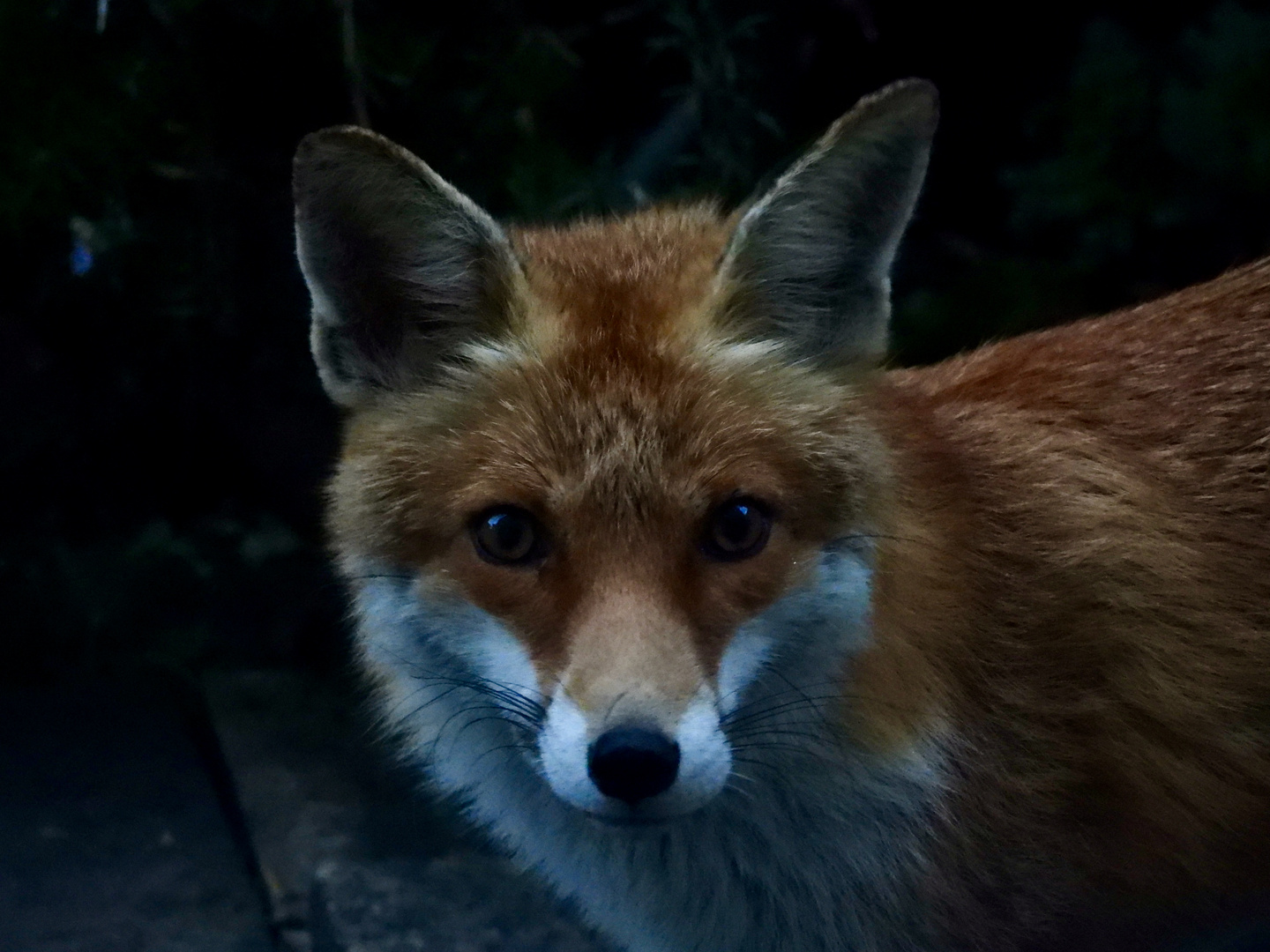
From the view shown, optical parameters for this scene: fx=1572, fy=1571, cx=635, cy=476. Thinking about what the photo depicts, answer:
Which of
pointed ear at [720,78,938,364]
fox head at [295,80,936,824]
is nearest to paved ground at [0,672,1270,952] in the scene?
fox head at [295,80,936,824]

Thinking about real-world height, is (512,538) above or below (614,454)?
below

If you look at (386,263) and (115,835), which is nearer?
(386,263)

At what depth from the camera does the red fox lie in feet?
7.93

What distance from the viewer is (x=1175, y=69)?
15.2 feet

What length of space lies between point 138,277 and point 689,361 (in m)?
2.34

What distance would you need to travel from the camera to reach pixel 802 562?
245 centimetres

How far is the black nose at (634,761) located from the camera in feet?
7.00

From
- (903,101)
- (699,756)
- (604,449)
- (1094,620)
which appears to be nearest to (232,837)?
(604,449)

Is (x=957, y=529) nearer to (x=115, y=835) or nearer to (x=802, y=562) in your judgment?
(x=802, y=562)

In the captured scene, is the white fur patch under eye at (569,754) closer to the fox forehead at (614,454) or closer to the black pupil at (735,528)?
the fox forehead at (614,454)

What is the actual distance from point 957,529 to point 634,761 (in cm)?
87

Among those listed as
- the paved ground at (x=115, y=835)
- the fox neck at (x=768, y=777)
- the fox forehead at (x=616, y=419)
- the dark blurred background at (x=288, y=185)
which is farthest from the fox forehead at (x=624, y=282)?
the paved ground at (x=115, y=835)

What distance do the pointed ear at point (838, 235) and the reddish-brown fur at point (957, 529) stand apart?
0.22ft

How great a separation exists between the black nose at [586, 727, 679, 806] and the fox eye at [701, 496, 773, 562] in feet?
1.21
